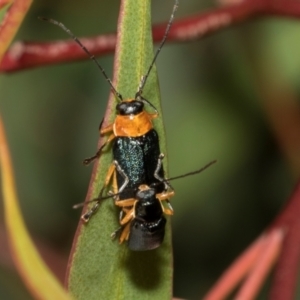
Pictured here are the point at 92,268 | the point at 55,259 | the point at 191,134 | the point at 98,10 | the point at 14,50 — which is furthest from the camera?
the point at 98,10

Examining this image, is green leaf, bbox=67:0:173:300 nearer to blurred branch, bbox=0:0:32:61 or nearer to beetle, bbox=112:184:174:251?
beetle, bbox=112:184:174:251

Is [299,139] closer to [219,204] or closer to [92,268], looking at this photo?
[219,204]

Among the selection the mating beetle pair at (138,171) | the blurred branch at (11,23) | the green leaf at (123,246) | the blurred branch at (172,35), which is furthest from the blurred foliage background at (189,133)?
the blurred branch at (11,23)

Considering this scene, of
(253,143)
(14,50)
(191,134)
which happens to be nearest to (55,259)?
(191,134)

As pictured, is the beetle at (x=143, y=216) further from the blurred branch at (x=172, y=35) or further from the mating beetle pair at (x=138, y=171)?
the blurred branch at (x=172, y=35)

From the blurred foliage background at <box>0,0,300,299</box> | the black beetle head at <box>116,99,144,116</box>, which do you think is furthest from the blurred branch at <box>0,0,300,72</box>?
the blurred foliage background at <box>0,0,300,299</box>
